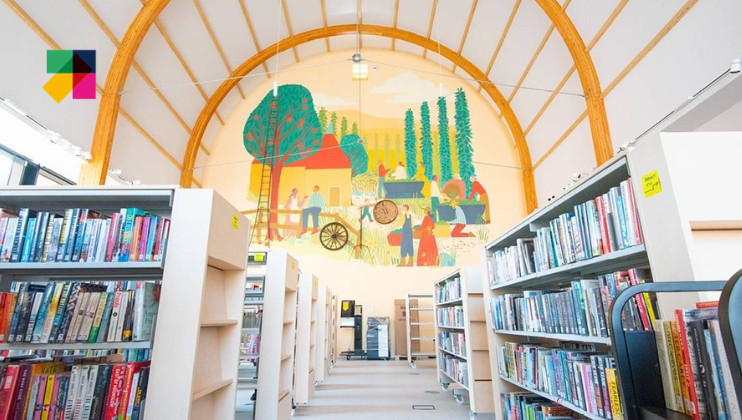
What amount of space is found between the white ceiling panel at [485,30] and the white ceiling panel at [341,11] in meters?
2.82

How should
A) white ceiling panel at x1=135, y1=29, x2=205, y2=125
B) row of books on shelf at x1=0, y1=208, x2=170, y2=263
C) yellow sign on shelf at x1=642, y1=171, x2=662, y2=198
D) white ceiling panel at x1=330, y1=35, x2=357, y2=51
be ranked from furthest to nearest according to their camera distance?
1. white ceiling panel at x1=330, y1=35, x2=357, y2=51
2. white ceiling panel at x1=135, y1=29, x2=205, y2=125
3. row of books on shelf at x1=0, y1=208, x2=170, y2=263
4. yellow sign on shelf at x1=642, y1=171, x2=662, y2=198

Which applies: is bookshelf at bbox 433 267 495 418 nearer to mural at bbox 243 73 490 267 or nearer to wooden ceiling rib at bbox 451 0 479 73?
mural at bbox 243 73 490 267

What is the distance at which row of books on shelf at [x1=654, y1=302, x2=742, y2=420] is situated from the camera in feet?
2.97

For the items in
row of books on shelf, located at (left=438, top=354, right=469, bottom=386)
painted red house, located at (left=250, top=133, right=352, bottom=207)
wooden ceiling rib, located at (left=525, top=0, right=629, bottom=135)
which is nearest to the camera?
row of books on shelf, located at (left=438, top=354, right=469, bottom=386)

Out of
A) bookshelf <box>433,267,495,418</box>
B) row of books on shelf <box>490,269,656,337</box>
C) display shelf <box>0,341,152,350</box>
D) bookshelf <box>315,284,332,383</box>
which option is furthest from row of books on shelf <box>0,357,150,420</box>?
bookshelf <box>315,284,332,383</box>

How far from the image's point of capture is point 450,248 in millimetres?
8406

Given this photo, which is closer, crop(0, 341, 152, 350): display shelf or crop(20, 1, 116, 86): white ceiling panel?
crop(0, 341, 152, 350): display shelf

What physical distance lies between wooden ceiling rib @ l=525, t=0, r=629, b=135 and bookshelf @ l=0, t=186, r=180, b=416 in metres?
6.49

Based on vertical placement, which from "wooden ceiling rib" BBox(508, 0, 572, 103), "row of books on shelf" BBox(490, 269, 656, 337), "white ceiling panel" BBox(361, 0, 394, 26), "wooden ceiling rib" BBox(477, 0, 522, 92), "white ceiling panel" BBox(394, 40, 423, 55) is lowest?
"row of books on shelf" BBox(490, 269, 656, 337)

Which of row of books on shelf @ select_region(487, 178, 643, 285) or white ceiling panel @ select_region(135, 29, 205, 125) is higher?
white ceiling panel @ select_region(135, 29, 205, 125)

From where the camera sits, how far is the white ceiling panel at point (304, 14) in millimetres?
8310

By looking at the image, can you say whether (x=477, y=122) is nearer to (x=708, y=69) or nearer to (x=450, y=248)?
(x=450, y=248)

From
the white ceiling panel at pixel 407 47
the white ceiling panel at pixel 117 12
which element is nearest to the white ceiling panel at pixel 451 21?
the white ceiling panel at pixel 407 47

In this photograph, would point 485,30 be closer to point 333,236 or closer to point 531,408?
point 333,236
